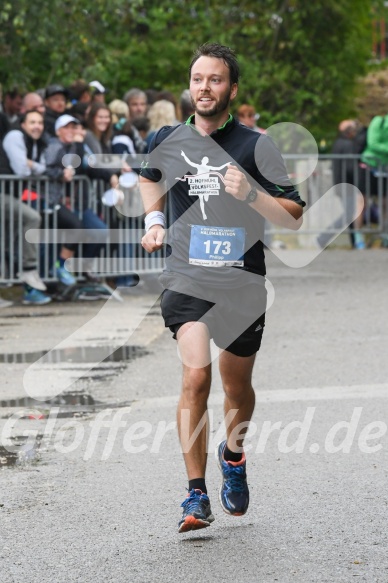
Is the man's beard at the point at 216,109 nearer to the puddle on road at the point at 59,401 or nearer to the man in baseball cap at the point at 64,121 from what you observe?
the puddle on road at the point at 59,401

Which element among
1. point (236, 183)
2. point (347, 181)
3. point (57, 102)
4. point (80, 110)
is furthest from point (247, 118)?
point (236, 183)

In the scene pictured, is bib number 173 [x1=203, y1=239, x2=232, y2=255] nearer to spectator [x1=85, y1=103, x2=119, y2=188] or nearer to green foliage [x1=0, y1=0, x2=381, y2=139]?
spectator [x1=85, y1=103, x2=119, y2=188]

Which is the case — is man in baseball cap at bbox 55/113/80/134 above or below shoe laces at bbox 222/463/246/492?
above

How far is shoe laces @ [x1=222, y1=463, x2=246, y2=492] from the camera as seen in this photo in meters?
6.08

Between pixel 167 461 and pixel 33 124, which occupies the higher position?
pixel 33 124

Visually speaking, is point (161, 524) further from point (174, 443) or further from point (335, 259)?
point (335, 259)

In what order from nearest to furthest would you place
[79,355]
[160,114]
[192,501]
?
[192,501], [79,355], [160,114]

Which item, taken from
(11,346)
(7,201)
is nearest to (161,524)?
(11,346)

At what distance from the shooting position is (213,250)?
19.5 ft

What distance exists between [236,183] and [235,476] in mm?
1276

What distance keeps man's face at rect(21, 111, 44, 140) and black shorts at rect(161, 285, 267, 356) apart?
25.4 feet

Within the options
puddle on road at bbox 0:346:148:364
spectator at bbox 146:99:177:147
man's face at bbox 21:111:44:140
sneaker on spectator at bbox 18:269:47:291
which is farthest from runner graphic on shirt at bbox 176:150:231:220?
spectator at bbox 146:99:177:147

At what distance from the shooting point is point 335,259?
1895 cm

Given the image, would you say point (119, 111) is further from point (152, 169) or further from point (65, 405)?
point (152, 169)
